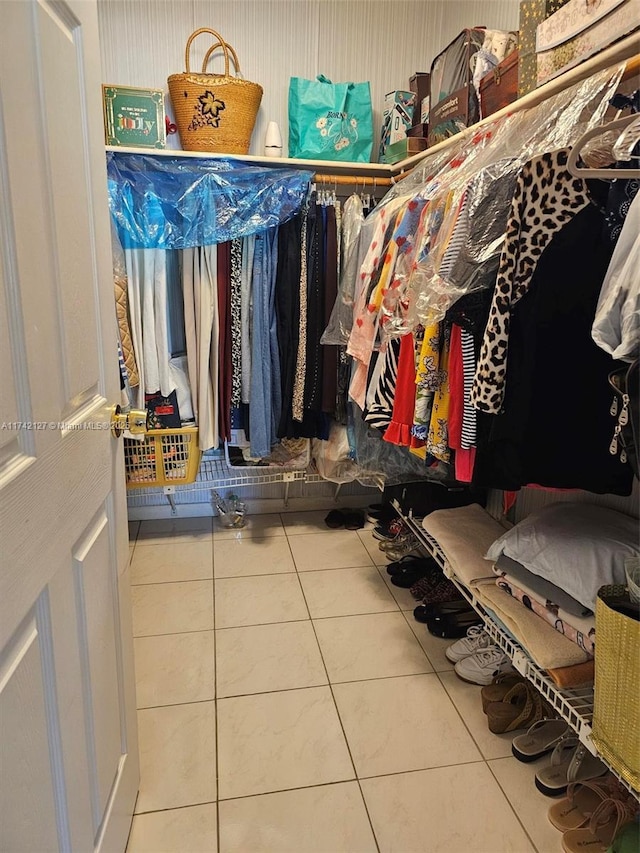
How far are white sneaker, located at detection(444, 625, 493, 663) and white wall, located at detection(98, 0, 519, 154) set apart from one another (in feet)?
7.69

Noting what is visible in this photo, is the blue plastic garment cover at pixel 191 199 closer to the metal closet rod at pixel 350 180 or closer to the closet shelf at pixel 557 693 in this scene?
the metal closet rod at pixel 350 180

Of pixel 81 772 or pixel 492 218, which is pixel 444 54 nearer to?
pixel 492 218

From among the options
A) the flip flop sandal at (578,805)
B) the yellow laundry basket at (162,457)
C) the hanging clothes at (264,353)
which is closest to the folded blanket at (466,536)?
the flip flop sandal at (578,805)

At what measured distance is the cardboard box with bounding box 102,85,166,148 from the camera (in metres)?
2.39

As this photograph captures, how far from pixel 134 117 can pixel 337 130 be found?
0.89 meters

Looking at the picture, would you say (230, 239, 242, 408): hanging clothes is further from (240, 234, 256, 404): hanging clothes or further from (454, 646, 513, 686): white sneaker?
(454, 646, 513, 686): white sneaker

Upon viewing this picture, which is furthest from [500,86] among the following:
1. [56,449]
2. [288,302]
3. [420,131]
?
[56,449]

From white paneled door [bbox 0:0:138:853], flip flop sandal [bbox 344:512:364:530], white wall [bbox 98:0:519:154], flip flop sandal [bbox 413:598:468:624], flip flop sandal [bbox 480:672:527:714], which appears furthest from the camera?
flip flop sandal [bbox 344:512:364:530]

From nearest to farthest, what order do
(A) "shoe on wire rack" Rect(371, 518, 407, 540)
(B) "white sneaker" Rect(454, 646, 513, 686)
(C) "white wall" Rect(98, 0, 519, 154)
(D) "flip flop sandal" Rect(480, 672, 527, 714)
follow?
(D) "flip flop sandal" Rect(480, 672, 527, 714)
(B) "white sneaker" Rect(454, 646, 513, 686)
(C) "white wall" Rect(98, 0, 519, 154)
(A) "shoe on wire rack" Rect(371, 518, 407, 540)

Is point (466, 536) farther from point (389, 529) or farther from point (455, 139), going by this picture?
point (455, 139)

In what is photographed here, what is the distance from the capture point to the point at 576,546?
60.0 inches

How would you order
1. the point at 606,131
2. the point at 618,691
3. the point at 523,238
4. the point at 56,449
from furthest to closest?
the point at 523,238 < the point at 618,691 < the point at 606,131 < the point at 56,449

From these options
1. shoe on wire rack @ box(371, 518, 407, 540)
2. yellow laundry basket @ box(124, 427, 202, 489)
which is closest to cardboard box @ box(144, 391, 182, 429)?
yellow laundry basket @ box(124, 427, 202, 489)

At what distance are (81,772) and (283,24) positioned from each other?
2968mm
